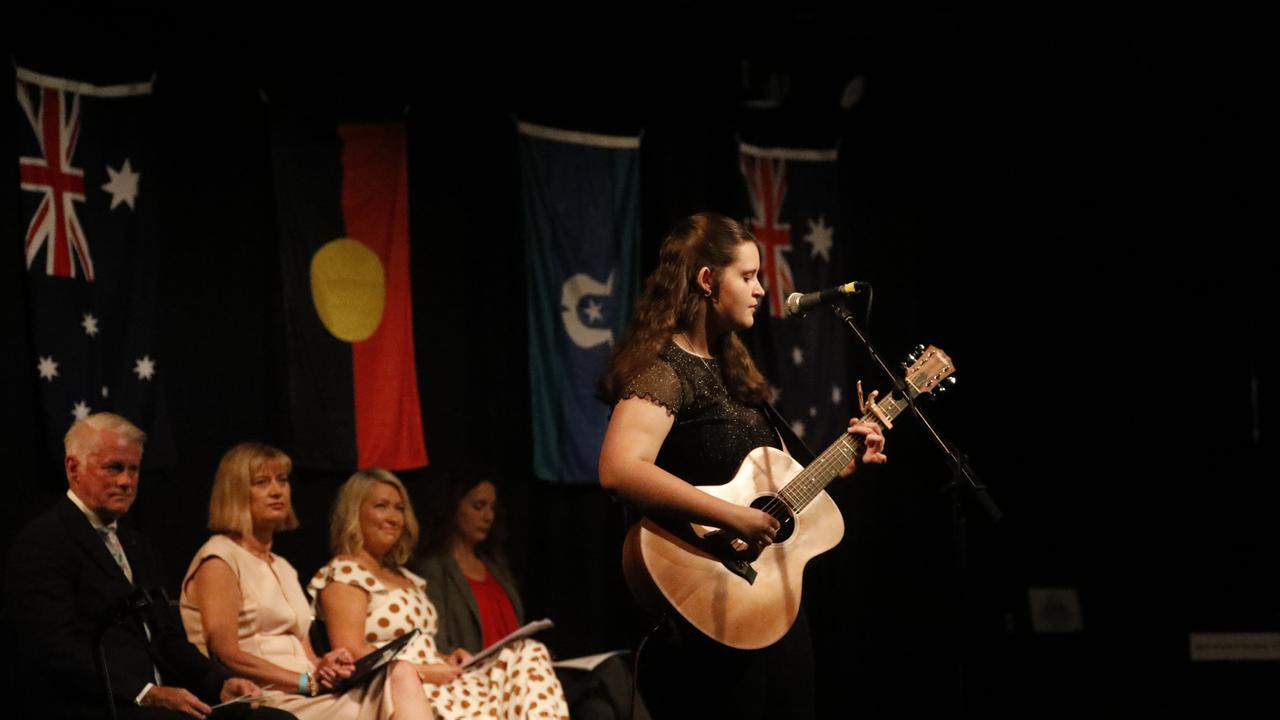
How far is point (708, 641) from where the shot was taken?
9.84 ft

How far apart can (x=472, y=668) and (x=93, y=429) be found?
1.72 meters

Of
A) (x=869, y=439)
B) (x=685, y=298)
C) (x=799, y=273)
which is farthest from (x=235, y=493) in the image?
(x=799, y=273)

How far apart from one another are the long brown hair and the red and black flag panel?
2742 mm

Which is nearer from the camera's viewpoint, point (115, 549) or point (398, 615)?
point (115, 549)

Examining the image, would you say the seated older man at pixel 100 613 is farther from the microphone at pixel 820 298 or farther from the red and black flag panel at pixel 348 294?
the microphone at pixel 820 298

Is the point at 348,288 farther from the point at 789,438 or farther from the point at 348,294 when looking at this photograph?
the point at 789,438

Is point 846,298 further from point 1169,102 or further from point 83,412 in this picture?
point 1169,102

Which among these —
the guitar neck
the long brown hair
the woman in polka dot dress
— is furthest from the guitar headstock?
the woman in polka dot dress

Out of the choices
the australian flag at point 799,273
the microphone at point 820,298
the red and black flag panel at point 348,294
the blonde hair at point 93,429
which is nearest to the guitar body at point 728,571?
the microphone at point 820,298

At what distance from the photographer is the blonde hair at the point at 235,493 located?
16.4ft

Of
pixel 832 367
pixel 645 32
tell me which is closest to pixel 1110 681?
pixel 832 367

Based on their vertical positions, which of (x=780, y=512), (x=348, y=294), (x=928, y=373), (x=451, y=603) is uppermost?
(x=348, y=294)

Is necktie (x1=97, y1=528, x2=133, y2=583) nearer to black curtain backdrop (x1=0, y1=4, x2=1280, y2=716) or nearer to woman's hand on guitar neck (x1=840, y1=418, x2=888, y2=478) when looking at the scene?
black curtain backdrop (x1=0, y1=4, x2=1280, y2=716)

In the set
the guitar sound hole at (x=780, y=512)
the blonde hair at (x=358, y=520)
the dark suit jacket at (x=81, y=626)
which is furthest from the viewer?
the blonde hair at (x=358, y=520)
